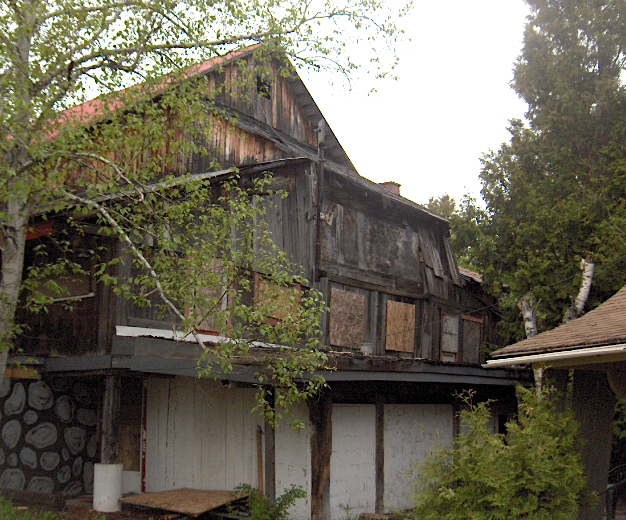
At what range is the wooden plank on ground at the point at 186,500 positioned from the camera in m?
10.7

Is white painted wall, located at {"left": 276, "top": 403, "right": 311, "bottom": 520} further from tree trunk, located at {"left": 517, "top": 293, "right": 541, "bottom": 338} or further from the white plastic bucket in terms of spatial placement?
tree trunk, located at {"left": 517, "top": 293, "right": 541, "bottom": 338}

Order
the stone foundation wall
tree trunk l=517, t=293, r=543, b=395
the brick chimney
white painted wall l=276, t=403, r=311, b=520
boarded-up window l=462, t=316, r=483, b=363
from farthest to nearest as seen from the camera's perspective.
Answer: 1. boarded-up window l=462, t=316, r=483, b=363
2. the brick chimney
3. tree trunk l=517, t=293, r=543, b=395
4. the stone foundation wall
5. white painted wall l=276, t=403, r=311, b=520

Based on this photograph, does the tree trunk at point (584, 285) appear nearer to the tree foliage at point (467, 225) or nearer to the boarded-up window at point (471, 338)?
the tree foliage at point (467, 225)

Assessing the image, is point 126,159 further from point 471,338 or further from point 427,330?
point 471,338

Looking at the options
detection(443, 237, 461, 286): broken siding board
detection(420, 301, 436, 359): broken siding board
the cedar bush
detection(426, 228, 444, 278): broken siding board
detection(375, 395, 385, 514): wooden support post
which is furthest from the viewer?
detection(443, 237, 461, 286): broken siding board

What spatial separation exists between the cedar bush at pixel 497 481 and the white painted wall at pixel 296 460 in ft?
12.7

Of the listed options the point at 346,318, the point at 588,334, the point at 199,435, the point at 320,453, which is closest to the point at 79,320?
the point at 199,435

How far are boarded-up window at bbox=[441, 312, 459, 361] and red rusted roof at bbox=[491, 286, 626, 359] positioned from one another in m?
9.04

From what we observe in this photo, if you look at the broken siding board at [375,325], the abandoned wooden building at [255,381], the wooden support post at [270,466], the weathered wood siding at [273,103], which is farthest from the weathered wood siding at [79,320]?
the broken siding board at [375,325]

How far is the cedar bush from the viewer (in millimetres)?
6969

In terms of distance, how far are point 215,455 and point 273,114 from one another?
8.50 metres

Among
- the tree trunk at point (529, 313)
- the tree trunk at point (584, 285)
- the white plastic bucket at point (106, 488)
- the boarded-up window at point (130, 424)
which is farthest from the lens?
the tree trunk at point (529, 313)

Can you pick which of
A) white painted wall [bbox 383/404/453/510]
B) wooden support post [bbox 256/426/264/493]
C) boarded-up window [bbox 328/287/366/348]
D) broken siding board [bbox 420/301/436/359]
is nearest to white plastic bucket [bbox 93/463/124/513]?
wooden support post [bbox 256/426/264/493]

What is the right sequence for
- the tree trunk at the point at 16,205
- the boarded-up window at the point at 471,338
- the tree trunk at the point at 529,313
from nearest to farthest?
1. the tree trunk at the point at 16,205
2. the tree trunk at the point at 529,313
3. the boarded-up window at the point at 471,338
